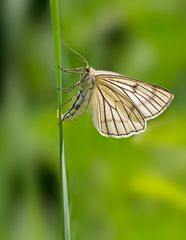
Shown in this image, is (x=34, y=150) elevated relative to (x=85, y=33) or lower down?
lower down

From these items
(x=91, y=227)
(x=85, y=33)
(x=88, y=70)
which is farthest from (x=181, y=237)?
(x=85, y=33)

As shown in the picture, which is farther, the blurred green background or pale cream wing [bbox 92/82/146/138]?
the blurred green background

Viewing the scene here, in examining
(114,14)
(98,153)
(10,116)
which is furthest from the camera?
(114,14)

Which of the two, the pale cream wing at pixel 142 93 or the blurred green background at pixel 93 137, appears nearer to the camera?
the pale cream wing at pixel 142 93

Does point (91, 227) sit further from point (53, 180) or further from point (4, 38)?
point (4, 38)
